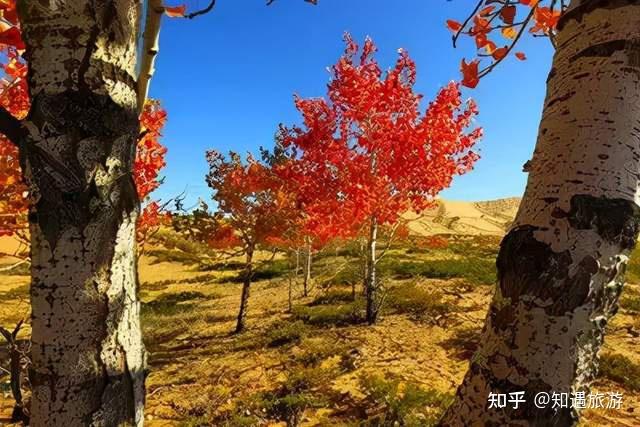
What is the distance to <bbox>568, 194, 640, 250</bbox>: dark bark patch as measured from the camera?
0.83 m

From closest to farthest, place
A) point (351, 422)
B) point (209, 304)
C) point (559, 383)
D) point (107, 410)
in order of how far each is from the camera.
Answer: point (559, 383), point (107, 410), point (351, 422), point (209, 304)

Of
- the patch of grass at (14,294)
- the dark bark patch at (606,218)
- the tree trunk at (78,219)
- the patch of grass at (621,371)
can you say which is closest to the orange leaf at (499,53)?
the dark bark patch at (606,218)

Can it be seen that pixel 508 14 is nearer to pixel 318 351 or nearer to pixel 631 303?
pixel 318 351

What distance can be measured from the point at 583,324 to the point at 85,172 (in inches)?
51.0

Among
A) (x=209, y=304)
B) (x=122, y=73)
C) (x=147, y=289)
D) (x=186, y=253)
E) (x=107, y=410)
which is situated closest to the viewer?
(x=107, y=410)

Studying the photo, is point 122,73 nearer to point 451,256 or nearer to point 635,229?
point 635,229

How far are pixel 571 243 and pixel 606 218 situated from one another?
9 cm

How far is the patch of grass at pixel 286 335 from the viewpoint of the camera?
27.5ft

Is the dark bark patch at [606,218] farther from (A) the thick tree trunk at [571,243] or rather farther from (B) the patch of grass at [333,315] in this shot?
(B) the patch of grass at [333,315]

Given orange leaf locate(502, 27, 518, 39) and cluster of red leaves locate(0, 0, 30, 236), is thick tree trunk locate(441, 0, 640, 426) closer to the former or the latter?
orange leaf locate(502, 27, 518, 39)

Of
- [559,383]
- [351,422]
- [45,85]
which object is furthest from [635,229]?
[351,422]

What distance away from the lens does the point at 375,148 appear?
8469 millimetres

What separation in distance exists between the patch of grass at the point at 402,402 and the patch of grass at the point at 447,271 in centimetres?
831

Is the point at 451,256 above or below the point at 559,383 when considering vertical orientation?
below
